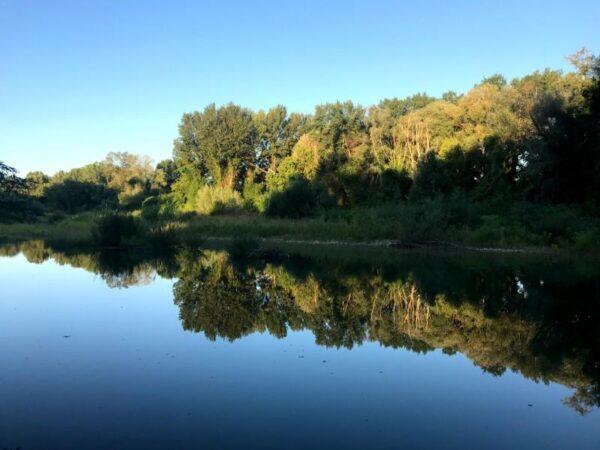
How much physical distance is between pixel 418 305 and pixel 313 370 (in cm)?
519

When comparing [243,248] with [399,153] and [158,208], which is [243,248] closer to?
[399,153]

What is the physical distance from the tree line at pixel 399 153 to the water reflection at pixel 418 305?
11.8 meters

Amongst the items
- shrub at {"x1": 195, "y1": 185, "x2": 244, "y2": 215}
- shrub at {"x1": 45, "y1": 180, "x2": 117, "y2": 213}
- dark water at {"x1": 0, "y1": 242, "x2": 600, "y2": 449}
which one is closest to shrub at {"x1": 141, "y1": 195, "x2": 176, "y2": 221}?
shrub at {"x1": 195, "y1": 185, "x2": 244, "y2": 215}

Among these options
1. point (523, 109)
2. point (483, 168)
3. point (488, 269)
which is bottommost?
point (488, 269)

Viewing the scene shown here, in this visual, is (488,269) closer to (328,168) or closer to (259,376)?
(259,376)

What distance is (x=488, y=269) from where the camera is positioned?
1784 cm

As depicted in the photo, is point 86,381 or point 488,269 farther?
point 488,269

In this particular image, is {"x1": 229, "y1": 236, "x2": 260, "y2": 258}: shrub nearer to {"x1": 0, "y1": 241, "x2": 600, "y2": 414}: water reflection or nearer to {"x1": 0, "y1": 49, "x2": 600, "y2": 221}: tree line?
{"x1": 0, "y1": 241, "x2": 600, "y2": 414}: water reflection

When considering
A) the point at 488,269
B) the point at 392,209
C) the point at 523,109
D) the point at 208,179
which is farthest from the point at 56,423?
the point at 208,179

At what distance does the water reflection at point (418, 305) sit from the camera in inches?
314

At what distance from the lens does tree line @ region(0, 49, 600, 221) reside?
2914cm

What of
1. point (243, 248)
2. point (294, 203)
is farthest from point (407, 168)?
point (243, 248)

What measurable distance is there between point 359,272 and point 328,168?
30.7 metres

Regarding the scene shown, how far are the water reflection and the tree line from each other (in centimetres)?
1185
